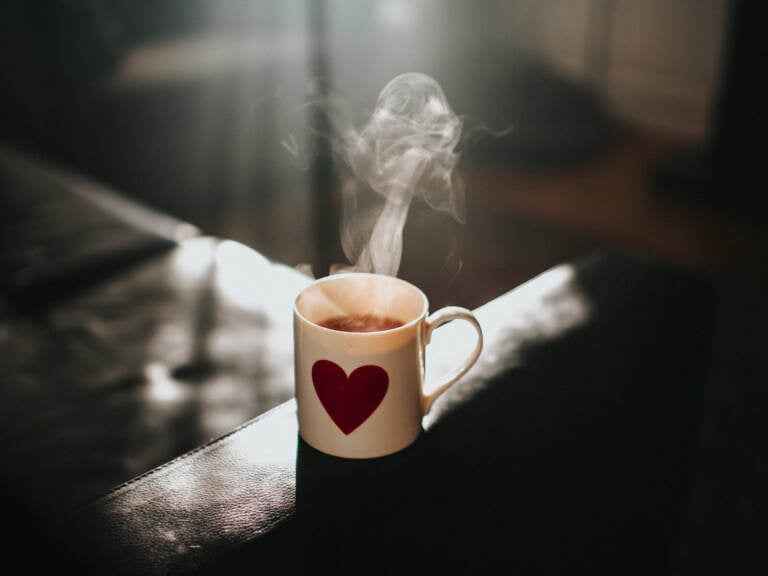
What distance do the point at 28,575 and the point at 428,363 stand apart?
1.49 feet

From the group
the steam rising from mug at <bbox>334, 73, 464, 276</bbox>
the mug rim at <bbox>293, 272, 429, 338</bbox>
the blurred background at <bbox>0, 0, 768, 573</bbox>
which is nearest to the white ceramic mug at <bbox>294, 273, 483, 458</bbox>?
the mug rim at <bbox>293, 272, 429, 338</bbox>

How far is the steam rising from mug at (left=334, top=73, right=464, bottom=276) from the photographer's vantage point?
35.0 inches

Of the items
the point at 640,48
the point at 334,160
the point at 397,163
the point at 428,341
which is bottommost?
the point at 334,160

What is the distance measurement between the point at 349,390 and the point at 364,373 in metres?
0.02

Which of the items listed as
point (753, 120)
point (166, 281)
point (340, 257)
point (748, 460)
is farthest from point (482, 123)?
point (166, 281)

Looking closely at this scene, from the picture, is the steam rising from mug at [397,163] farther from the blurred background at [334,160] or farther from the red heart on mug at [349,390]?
the blurred background at [334,160]

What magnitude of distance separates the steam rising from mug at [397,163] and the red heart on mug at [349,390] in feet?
0.68

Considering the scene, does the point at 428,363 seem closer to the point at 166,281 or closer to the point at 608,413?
the point at 608,413

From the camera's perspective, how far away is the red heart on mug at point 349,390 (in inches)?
27.5

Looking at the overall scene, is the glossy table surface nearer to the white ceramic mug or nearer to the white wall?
the white ceramic mug

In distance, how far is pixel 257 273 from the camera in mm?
1318

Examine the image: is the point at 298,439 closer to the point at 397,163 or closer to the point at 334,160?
the point at 397,163

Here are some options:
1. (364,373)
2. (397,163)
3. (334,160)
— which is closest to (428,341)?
(364,373)

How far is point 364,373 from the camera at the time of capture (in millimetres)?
698
